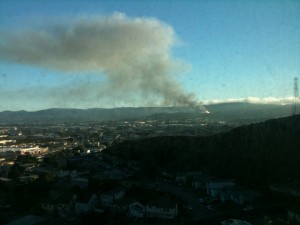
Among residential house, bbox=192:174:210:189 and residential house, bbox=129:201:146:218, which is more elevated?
residential house, bbox=192:174:210:189

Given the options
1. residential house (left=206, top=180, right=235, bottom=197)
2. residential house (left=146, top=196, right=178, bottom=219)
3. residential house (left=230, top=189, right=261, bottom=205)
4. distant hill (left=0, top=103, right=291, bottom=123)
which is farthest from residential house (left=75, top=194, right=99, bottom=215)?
distant hill (left=0, top=103, right=291, bottom=123)

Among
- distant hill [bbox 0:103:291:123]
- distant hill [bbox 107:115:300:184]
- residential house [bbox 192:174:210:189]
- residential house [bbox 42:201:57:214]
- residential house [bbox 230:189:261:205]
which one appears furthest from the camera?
distant hill [bbox 0:103:291:123]

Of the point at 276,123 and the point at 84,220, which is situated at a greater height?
the point at 276,123

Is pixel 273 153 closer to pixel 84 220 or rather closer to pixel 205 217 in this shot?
pixel 205 217

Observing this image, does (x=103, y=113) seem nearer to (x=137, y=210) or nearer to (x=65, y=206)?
(x=65, y=206)

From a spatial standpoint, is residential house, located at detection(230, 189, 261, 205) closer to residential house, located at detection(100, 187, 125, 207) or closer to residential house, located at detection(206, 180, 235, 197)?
residential house, located at detection(206, 180, 235, 197)

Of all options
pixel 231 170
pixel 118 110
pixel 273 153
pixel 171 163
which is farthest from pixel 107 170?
pixel 118 110

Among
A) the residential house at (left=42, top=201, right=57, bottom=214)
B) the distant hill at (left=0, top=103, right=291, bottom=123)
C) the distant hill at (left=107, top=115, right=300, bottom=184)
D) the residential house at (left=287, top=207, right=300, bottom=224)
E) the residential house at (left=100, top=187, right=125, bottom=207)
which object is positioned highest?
the distant hill at (left=0, top=103, right=291, bottom=123)
